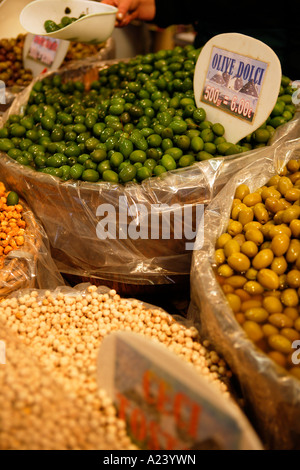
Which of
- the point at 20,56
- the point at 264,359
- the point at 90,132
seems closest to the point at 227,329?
the point at 264,359

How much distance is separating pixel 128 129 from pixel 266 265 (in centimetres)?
101

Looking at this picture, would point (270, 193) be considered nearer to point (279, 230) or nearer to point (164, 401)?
point (279, 230)

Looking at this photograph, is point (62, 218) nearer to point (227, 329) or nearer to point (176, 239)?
point (176, 239)

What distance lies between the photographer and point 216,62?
1.93 meters

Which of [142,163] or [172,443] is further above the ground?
[142,163]

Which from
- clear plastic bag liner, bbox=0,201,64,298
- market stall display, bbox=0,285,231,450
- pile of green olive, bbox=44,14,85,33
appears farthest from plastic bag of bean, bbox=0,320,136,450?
pile of green olive, bbox=44,14,85,33

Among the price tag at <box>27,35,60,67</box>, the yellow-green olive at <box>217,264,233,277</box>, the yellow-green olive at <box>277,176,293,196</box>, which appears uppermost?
the price tag at <box>27,35,60,67</box>

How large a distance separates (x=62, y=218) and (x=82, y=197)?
16 cm

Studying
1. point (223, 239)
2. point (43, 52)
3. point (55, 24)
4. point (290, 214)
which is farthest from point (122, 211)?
point (43, 52)

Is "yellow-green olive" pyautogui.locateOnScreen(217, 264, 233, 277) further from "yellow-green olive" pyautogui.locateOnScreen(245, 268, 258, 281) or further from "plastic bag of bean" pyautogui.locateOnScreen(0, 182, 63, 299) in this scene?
"plastic bag of bean" pyautogui.locateOnScreen(0, 182, 63, 299)

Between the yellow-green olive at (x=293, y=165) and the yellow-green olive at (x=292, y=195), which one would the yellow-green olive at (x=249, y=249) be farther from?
the yellow-green olive at (x=293, y=165)

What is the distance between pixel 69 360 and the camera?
1281mm

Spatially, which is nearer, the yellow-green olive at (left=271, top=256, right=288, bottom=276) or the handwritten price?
the yellow-green olive at (left=271, top=256, right=288, bottom=276)

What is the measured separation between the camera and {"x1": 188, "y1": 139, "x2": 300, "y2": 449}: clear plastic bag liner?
1063 millimetres
